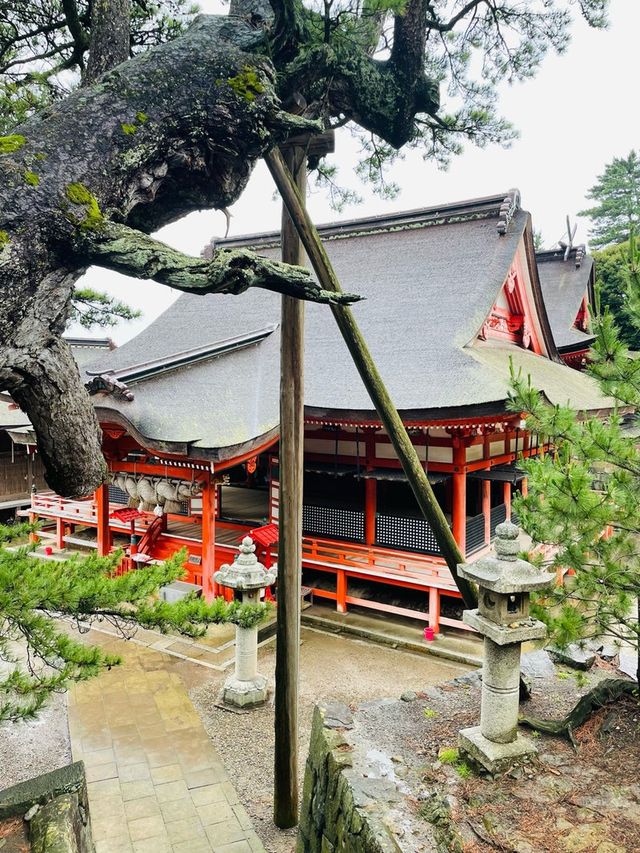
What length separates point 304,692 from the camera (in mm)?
6387

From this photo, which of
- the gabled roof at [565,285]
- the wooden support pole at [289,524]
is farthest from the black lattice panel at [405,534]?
the gabled roof at [565,285]

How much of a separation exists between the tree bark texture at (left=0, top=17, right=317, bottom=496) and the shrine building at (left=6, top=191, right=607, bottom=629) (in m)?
4.57

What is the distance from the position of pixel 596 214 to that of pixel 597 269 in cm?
1537

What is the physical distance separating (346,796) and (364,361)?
2.76 metres

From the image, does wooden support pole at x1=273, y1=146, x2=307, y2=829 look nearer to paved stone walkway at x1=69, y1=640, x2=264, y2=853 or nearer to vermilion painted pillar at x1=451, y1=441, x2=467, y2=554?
paved stone walkway at x1=69, y1=640, x2=264, y2=853

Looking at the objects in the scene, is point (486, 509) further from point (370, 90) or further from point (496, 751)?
point (370, 90)

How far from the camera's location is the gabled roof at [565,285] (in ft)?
60.1

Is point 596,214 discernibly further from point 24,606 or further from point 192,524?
point 24,606

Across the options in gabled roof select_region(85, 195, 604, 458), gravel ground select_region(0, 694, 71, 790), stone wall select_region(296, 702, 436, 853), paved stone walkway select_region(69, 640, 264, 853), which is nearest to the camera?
stone wall select_region(296, 702, 436, 853)

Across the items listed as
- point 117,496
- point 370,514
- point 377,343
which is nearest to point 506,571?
point 370,514

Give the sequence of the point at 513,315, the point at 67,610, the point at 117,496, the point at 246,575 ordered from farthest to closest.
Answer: the point at 117,496
the point at 513,315
the point at 246,575
the point at 67,610

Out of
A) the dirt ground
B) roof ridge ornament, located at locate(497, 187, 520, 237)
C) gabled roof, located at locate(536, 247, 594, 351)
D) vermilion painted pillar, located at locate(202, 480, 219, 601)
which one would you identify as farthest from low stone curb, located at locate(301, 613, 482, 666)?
gabled roof, located at locate(536, 247, 594, 351)

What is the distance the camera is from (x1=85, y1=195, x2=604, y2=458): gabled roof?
25.0 ft

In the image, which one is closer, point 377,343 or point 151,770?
point 151,770
